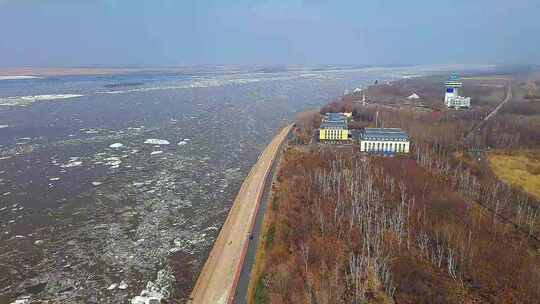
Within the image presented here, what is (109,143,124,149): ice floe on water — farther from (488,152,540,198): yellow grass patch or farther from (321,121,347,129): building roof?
(488,152,540,198): yellow grass patch


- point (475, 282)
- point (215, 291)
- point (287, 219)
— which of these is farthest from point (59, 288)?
point (475, 282)

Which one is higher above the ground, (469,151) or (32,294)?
(469,151)

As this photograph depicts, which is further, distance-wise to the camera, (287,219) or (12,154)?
(12,154)

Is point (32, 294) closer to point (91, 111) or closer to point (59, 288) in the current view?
point (59, 288)

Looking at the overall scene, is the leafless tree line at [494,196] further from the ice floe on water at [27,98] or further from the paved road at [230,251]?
the ice floe on water at [27,98]

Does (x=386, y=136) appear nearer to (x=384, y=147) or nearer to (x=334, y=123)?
(x=384, y=147)
